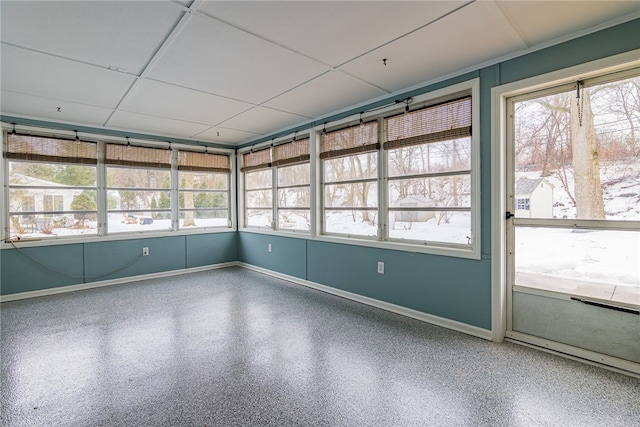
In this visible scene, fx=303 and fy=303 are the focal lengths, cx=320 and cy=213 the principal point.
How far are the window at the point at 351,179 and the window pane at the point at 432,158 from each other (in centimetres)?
30

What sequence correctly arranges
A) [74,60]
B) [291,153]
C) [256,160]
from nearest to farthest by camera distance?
[74,60], [291,153], [256,160]

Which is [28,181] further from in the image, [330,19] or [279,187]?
[330,19]

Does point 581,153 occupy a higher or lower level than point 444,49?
lower

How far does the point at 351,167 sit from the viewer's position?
159 inches

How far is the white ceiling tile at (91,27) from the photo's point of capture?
6.10ft

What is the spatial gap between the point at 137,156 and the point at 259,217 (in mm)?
2250

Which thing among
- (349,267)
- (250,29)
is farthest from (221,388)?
(250,29)

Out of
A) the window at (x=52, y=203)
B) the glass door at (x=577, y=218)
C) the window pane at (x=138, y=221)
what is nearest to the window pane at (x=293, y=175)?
the window pane at (x=138, y=221)

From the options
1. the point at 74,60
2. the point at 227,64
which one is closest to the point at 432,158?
the point at 227,64

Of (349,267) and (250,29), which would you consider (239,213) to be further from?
(250,29)

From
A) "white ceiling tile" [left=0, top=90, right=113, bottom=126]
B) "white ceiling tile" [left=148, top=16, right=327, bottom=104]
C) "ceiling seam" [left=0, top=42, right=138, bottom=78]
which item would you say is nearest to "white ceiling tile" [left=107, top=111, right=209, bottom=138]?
"white ceiling tile" [left=0, top=90, right=113, bottom=126]

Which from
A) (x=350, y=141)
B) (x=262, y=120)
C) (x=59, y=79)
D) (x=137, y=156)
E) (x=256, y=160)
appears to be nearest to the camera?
(x=59, y=79)

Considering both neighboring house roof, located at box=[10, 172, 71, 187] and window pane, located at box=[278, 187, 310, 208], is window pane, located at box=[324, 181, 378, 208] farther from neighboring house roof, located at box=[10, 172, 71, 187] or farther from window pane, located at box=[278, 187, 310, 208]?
neighboring house roof, located at box=[10, 172, 71, 187]

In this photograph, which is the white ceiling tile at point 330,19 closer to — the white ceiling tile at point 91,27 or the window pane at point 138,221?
the white ceiling tile at point 91,27
